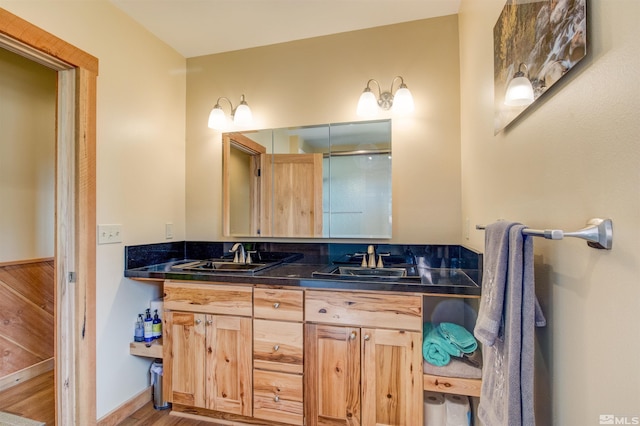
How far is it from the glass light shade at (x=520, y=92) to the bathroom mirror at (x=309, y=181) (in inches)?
40.5

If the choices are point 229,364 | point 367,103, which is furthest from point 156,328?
point 367,103

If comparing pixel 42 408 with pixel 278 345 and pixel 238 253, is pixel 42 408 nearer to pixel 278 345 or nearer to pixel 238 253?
pixel 238 253

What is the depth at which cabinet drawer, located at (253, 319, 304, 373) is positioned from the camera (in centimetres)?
161

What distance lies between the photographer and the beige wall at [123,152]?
5.52 feet

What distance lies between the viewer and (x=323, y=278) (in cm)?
160

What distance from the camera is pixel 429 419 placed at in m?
1.51

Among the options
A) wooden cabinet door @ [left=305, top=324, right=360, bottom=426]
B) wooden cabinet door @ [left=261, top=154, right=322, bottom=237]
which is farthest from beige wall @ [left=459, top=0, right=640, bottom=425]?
wooden cabinet door @ [left=261, top=154, right=322, bottom=237]

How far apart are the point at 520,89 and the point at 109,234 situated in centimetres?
211

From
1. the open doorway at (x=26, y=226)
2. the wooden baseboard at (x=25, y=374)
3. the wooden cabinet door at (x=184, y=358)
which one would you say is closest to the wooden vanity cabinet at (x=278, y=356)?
the wooden cabinet door at (x=184, y=358)

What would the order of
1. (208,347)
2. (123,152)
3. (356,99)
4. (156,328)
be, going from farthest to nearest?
(356,99) < (156,328) < (123,152) < (208,347)

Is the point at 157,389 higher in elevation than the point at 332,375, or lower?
lower

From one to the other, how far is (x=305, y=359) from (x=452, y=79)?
192 cm

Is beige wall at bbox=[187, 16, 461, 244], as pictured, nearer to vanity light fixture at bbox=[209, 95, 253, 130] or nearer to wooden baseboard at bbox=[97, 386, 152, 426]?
vanity light fixture at bbox=[209, 95, 253, 130]

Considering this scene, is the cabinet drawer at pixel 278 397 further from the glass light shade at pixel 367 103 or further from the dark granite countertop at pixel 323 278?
the glass light shade at pixel 367 103
